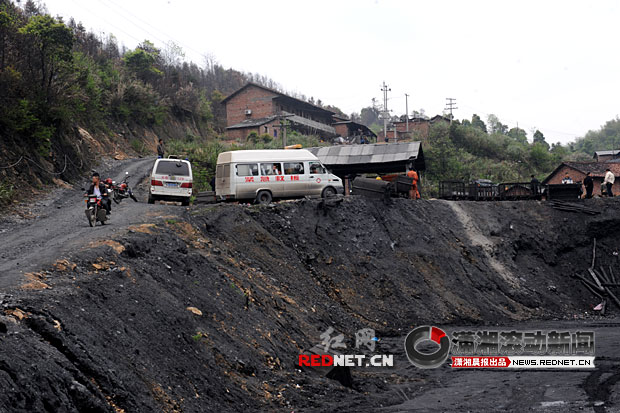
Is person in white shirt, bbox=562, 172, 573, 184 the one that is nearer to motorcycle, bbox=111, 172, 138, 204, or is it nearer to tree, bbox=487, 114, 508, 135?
motorcycle, bbox=111, 172, 138, 204

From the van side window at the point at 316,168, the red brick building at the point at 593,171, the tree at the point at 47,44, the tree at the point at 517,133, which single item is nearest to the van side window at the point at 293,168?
the van side window at the point at 316,168

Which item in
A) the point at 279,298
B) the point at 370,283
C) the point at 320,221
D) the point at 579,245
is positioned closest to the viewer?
the point at 279,298

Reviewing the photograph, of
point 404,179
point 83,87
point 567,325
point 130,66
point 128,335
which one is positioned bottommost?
point 567,325

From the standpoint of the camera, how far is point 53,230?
16.8 m

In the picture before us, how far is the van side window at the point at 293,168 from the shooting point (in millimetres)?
24022

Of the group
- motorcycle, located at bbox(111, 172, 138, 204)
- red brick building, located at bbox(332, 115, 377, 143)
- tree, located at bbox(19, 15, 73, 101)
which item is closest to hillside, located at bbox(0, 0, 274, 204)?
tree, located at bbox(19, 15, 73, 101)

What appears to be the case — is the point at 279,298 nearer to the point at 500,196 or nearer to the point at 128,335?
the point at 128,335

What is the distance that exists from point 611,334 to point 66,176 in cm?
2470

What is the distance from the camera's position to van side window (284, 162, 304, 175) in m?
24.0

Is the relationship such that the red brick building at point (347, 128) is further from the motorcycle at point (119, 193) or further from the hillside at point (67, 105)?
the motorcycle at point (119, 193)

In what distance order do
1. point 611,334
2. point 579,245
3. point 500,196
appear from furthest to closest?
point 500,196, point 579,245, point 611,334

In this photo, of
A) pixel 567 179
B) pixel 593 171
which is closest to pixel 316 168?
pixel 593 171

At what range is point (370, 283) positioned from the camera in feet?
70.7

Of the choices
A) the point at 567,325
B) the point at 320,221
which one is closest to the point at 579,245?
the point at 567,325
